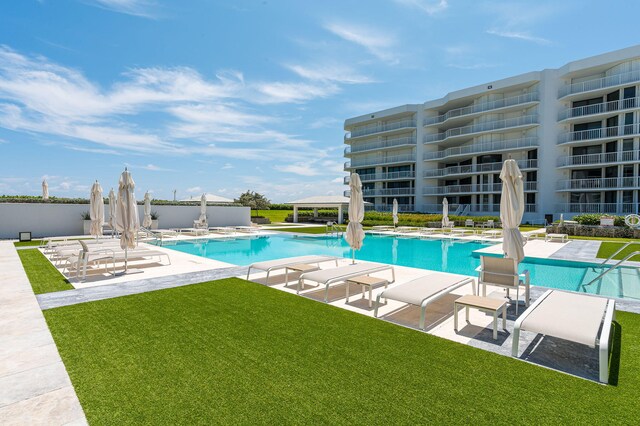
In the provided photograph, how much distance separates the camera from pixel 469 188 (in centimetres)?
3428

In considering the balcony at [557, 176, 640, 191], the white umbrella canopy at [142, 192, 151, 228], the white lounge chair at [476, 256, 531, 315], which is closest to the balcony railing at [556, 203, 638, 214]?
the balcony at [557, 176, 640, 191]

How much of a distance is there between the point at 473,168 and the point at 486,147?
251cm

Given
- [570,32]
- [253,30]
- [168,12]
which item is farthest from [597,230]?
[168,12]

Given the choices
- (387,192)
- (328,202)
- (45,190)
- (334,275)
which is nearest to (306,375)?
(334,275)

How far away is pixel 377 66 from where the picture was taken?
21.7m

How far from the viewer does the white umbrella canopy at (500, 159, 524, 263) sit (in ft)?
21.1

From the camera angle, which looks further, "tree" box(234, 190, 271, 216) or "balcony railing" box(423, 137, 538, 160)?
"tree" box(234, 190, 271, 216)

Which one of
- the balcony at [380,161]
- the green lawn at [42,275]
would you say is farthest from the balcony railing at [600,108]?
the green lawn at [42,275]

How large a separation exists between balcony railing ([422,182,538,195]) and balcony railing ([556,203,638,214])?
3.06 m

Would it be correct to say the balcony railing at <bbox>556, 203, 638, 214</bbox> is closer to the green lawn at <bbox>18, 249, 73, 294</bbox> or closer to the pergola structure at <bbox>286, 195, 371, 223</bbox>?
the pergola structure at <bbox>286, 195, 371, 223</bbox>

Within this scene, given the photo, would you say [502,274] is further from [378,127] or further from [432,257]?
[378,127]

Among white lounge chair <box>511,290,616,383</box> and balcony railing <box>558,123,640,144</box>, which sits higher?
balcony railing <box>558,123,640,144</box>

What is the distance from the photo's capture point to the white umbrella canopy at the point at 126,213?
896 centimetres

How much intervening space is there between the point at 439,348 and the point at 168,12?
16075 mm
